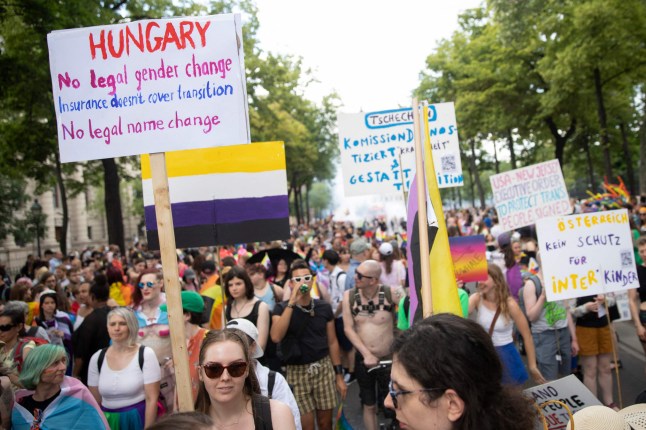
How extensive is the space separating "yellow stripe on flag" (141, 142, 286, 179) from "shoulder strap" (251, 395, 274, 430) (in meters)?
2.45

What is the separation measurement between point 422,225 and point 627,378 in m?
5.19

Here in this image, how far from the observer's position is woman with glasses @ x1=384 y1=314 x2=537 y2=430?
197cm

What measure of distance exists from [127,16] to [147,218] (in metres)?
14.1

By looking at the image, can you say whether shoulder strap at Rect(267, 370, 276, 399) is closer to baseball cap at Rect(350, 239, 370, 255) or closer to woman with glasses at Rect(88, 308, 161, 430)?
woman with glasses at Rect(88, 308, 161, 430)

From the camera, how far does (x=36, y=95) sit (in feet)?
50.6

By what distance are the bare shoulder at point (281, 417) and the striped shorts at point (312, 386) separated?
2.41 m

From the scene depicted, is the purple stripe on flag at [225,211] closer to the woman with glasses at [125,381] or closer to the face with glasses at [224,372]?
the woman with glasses at [125,381]

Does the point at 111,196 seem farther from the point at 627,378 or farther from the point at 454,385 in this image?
the point at 454,385

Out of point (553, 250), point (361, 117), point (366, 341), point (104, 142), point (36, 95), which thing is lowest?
point (366, 341)

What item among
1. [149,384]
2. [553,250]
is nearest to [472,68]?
[553,250]

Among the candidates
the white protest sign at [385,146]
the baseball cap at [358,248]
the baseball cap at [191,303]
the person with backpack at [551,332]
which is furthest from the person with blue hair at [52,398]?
the baseball cap at [358,248]

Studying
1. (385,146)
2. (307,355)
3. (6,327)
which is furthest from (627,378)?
(6,327)

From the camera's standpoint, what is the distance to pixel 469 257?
6.50 m

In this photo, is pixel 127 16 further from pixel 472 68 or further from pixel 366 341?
pixel 472 68
